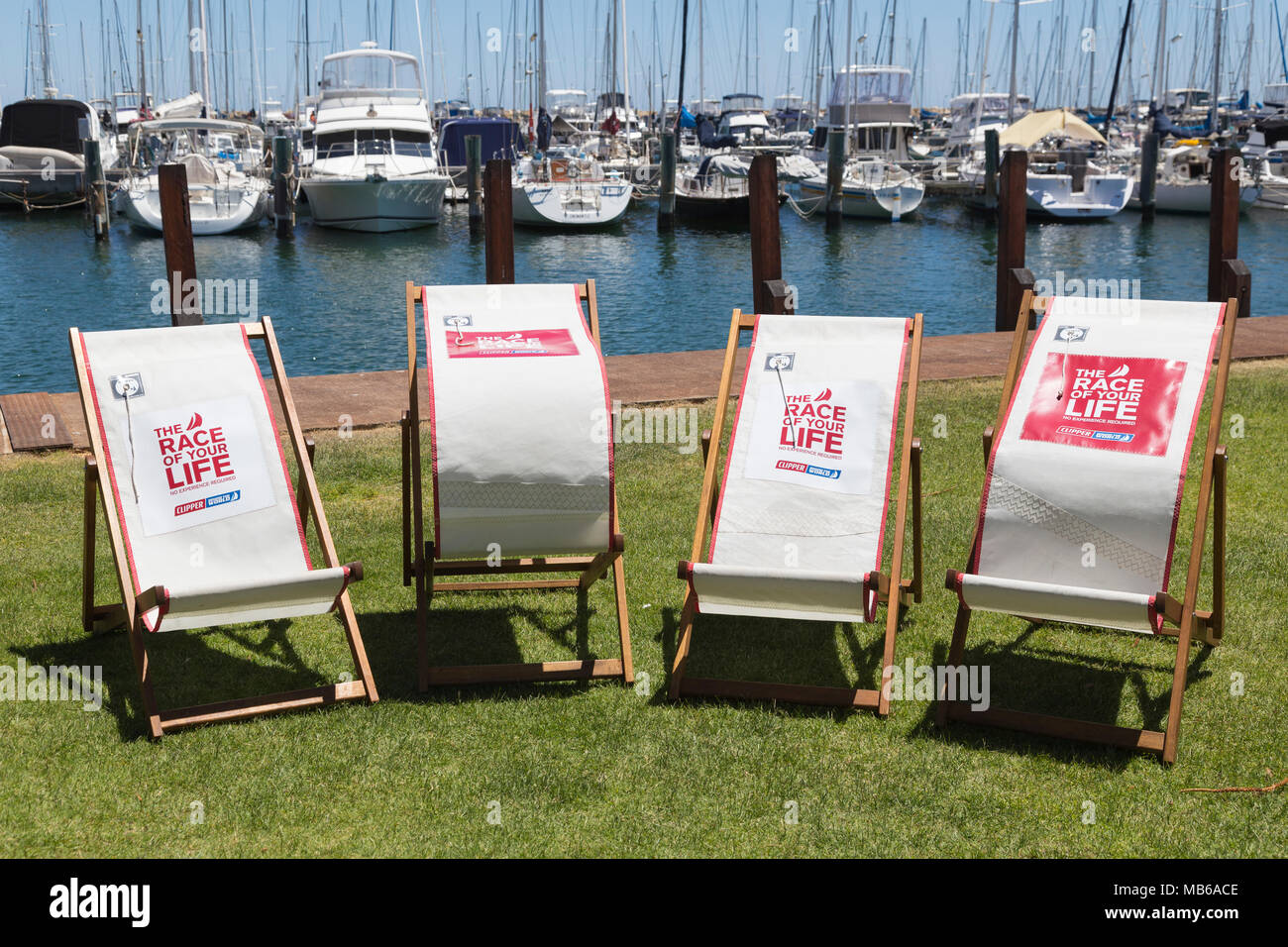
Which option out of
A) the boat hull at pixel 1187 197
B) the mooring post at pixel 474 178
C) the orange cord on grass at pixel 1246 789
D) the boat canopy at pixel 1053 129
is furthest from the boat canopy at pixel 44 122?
the orange cord on grass at pixel 1246 789

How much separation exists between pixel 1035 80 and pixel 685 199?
3175 centimetres

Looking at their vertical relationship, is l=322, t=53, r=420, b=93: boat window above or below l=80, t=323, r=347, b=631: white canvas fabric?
above

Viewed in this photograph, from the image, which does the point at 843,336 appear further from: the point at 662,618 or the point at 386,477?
the point at 386,477

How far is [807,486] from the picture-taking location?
468 cm

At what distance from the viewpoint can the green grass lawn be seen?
3.64 m

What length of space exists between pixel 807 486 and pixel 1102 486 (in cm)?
104

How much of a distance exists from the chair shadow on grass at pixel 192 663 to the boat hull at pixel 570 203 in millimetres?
29218

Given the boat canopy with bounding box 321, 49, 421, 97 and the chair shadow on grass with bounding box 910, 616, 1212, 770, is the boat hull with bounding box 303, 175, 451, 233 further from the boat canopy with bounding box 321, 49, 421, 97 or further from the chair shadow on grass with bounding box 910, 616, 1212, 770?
the chair shadow on grass with bounding box 910, 616, 1212, 770

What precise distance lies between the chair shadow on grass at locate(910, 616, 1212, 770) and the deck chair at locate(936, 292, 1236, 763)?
56 mm

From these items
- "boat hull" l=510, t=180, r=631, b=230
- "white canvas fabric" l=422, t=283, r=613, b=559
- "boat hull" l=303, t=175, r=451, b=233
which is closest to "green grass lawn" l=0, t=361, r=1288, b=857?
"white canvas fabric" l=422, t=283, r=613, b=559

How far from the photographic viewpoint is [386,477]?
6.92 metres

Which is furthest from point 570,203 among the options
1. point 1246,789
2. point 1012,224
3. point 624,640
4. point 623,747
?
point 1246,789

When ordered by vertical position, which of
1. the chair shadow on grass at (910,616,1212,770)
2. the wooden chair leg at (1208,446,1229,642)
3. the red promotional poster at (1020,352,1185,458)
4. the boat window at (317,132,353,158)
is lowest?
the chair shadow on grass at (910,616,1212,770)

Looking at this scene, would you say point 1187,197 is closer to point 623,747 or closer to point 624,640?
point 624,640
